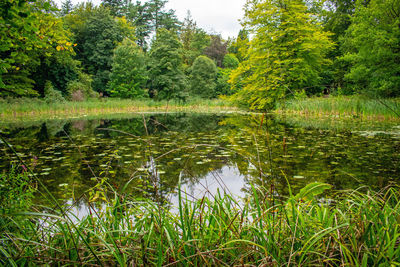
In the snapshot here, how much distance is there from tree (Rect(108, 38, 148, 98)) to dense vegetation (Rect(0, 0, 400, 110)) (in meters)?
0.10

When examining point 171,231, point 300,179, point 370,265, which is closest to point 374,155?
point 300,179

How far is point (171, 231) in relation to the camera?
52.2 inches

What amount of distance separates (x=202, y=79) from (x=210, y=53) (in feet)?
26.3

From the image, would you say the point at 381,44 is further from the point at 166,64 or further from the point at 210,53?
the point at 210,53

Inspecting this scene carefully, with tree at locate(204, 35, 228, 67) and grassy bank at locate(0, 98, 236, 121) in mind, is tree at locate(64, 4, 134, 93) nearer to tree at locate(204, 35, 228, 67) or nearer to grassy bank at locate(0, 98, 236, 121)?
grassy bank at locate(0, 98, 236, 121)

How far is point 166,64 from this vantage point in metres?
24.1

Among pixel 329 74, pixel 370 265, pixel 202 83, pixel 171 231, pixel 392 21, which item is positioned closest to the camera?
pixel 370 265

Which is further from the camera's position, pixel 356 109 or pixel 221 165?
pixel 356 109

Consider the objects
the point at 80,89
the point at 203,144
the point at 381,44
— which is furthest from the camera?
the point at 80,89

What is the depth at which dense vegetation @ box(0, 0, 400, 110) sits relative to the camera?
1191 cm

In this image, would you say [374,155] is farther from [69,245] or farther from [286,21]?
[286,21]

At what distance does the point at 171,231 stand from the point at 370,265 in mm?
1019

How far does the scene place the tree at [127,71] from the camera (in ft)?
80.3

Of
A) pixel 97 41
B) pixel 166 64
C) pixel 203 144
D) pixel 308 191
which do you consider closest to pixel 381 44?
pixel 308 191
